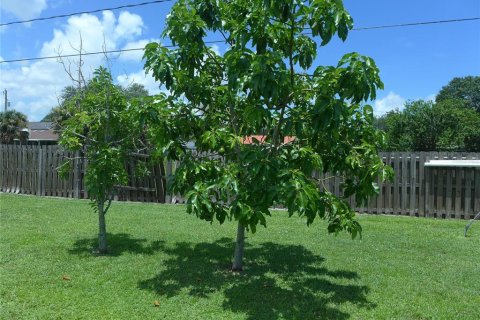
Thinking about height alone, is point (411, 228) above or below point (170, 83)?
below

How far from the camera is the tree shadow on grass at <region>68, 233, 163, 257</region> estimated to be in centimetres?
710

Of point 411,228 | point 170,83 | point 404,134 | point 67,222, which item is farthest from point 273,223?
point 404,134

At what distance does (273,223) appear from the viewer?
966cm

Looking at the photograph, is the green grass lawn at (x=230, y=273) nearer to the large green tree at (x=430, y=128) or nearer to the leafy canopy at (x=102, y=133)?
the leafy canopy at (x=102, y=133)

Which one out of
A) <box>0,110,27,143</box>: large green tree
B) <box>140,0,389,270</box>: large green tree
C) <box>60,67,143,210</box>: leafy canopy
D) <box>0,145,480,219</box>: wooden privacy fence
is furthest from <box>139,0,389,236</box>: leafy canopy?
<box>0,110,27,143</box>: large green tree

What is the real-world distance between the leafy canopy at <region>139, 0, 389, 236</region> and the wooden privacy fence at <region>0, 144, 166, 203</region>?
293 inches

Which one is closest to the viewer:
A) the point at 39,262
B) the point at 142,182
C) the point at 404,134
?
the point at 39,262

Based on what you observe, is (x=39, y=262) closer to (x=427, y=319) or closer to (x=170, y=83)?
(x=170, y=83)

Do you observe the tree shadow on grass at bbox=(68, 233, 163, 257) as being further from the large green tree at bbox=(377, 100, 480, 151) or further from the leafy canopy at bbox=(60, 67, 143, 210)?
the large green tree at bbox=(377, 100, 480, 151)

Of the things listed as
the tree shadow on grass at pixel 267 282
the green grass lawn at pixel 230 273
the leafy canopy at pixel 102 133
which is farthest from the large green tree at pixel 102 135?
the tree shadow on grass at pixel 267 282

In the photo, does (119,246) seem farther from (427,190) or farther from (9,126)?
(9,126)

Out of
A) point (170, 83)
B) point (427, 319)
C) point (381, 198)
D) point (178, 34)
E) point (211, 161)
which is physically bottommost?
point (427, 319)

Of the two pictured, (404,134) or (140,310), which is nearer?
(140,310)

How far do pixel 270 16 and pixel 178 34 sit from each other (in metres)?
1.12
